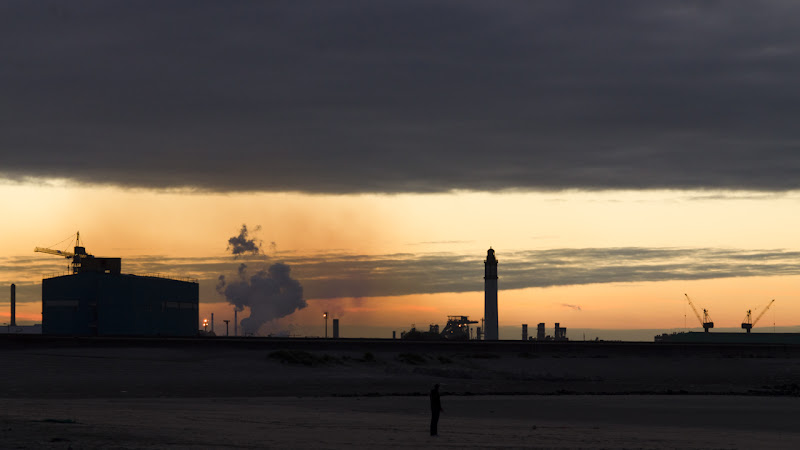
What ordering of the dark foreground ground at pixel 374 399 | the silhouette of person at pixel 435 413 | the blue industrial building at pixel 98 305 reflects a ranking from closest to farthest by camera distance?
the dark foreground ground at pixel 374 399, the silhouette of person at pixel 435 413, the blue industrial building at pixel 98 305

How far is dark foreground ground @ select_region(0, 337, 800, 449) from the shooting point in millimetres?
32781

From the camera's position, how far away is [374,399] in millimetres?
52219

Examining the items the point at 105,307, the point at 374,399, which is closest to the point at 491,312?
the point at 105,307

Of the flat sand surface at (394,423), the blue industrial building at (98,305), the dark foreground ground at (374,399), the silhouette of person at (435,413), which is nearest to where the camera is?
the flat sand surface at (394,423)

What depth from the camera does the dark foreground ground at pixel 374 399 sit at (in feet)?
108

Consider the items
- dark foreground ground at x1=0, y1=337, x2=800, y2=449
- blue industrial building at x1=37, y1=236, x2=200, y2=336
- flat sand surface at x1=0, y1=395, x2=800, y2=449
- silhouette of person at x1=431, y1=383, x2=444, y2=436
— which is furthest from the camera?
blue industrial building at x1=37, y1=236, x2=200, y2=336

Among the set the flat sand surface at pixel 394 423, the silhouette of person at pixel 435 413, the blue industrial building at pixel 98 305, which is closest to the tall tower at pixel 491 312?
the blue industrial building at pixel 98 305

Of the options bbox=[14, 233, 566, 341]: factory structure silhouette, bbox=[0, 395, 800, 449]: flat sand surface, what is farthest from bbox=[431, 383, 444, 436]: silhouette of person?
bbox=[14, 233, 566, 341]: factory structure silhouette

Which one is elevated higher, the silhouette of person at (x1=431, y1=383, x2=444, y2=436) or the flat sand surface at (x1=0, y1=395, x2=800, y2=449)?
the silhouette of person at (x1=431, y1=383, x2=444, y2=436)

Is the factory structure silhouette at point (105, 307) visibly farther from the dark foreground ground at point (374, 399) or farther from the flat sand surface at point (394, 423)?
the flat sand surface at point (394, 423)

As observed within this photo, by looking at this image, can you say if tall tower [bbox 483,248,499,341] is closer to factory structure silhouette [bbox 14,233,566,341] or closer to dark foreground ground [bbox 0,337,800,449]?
factory structure silhouette [bbox 14,233,566,341]

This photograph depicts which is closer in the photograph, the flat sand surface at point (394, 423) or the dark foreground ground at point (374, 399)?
the flat sand surface at point (394, 423)

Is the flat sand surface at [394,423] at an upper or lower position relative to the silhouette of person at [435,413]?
lower

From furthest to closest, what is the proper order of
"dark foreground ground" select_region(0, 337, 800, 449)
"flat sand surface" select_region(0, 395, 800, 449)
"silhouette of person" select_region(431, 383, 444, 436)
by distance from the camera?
"silhouette of person" select_region(431, 383, 444, 436)
"dark foreground ground" select_region(0, 337, 800, 449)
"flat sand surface" select_region(0, 395, 800, 449)
